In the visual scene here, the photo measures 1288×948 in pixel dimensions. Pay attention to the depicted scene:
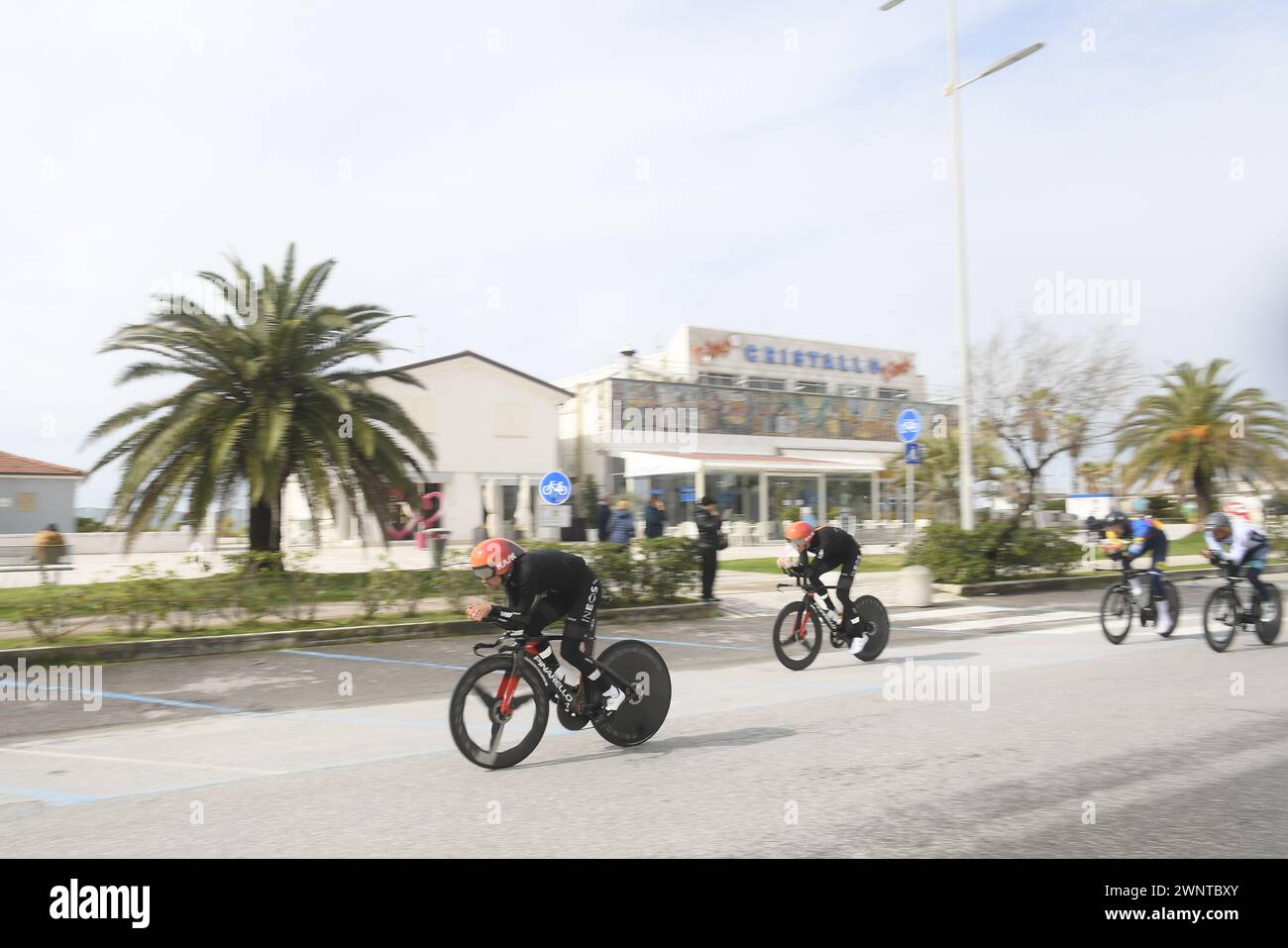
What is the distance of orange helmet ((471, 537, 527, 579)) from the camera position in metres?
5.96

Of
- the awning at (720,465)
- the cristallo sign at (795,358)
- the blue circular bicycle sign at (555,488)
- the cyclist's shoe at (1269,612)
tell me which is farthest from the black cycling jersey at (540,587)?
the cristallo sign at (795,358)

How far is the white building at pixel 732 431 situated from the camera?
1534 inches

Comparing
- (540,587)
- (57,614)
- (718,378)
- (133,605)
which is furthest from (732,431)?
(540,587)

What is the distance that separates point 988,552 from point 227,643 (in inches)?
537

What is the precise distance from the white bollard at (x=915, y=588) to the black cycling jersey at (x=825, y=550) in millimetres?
6696

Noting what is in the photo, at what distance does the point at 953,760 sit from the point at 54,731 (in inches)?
274

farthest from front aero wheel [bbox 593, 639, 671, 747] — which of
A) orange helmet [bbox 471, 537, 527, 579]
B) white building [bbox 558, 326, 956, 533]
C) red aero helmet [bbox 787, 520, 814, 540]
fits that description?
white building [bbox 558, 326, 956, 533]

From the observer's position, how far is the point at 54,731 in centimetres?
800

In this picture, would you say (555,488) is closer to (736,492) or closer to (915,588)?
(915,588)

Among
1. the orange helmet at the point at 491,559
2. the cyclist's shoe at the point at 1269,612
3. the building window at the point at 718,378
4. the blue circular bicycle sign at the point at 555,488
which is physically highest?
the building window at the point at 718,378

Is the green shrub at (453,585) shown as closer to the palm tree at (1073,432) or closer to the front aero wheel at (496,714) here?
the front aero wheel at (496,714)
